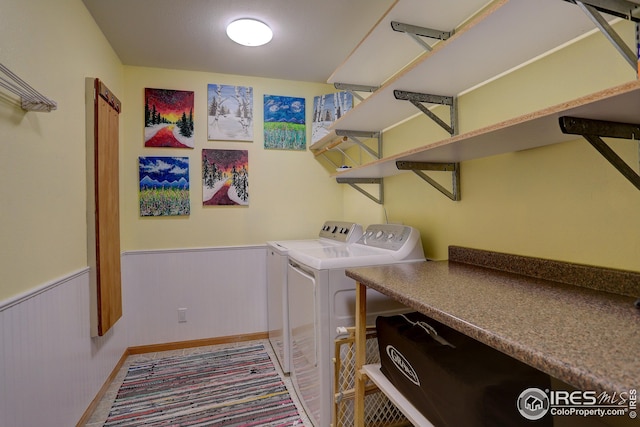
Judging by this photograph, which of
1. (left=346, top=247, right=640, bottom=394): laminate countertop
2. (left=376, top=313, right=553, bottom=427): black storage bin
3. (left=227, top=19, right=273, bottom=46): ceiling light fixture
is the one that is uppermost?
(left=227, top=19, right=273, bottom=46): ceiling light fixture

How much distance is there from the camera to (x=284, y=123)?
317 centimetres

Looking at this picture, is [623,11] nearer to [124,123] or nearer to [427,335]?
[427,335]

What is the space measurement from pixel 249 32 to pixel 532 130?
1.92 meters

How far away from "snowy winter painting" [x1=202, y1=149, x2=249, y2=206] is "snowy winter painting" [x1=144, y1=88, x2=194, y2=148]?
23 cm

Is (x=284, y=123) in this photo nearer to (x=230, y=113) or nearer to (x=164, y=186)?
(x=230, y=113)

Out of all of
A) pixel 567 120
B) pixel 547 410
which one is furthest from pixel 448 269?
pixel 567 120

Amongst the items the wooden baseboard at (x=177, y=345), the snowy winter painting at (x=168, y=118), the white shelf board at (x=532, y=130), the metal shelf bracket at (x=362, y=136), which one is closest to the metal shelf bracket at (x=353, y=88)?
the metal shelf bracket at (x=362, y=136)

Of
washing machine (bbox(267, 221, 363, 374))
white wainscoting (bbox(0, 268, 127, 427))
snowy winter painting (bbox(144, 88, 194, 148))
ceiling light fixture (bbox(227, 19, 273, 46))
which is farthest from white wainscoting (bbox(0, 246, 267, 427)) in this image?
ceiling light fixture (bbox(227, 19, 273, 46))

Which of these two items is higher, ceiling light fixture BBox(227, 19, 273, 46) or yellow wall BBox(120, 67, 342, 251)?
ceiling light fixture BBox(227, 19, 273, 46)

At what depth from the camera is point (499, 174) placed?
1518 mm

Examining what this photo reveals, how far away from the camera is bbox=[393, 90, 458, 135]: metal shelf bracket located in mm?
1661

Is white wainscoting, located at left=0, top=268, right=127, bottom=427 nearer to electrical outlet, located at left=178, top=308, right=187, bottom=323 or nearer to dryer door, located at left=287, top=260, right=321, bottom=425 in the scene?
electrical outlet, located at left=178, top=308, right=187, bottom=323

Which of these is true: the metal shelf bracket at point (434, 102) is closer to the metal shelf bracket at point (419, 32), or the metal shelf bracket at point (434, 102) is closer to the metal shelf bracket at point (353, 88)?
the metal shelf bracket at point (419, 32)

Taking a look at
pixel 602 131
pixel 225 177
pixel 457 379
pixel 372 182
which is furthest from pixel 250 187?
pixel 602 131
